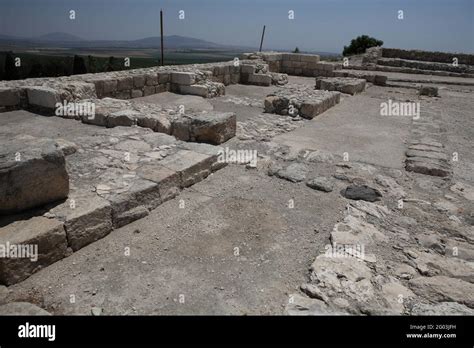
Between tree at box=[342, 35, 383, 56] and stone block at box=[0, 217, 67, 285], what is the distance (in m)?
29.9

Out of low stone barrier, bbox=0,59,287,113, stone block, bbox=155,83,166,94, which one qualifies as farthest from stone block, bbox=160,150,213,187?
stone block, bbox=155,83,166,94

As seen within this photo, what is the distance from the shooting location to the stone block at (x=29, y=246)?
8.89 ft

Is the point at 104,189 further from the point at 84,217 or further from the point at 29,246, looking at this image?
the point at 29,246

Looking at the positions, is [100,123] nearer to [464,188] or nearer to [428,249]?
[428,249]

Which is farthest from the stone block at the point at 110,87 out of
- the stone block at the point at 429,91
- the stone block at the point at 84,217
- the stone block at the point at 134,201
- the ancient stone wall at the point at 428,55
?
the ancient stone wall at the point at 428,55

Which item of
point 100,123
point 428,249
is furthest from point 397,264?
point 100,123

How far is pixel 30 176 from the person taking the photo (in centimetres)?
313

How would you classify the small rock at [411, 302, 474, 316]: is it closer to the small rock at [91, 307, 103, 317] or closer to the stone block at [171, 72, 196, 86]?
the small rock at [91, 307, 103, 317]

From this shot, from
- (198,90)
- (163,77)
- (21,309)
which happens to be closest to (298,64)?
(198,90)

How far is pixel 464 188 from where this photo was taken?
16.4 ft

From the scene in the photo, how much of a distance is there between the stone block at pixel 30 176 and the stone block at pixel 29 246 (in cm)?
22

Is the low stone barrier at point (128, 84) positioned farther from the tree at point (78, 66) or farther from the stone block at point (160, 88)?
the tree at point (78, 66)

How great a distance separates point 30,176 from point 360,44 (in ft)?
101
